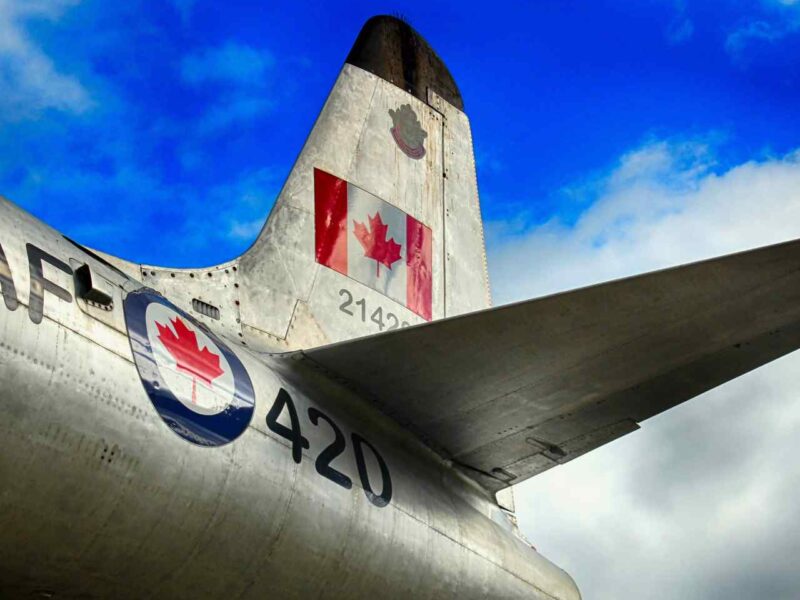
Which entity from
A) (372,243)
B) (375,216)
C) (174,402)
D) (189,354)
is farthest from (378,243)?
(174,402)

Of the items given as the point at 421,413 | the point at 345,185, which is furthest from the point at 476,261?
the point at 421,413

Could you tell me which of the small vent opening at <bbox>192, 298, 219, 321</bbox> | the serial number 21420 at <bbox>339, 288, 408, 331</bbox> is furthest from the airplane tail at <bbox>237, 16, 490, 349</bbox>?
the small vent opening at <bbox>192, 298, 219, 321</bbox>

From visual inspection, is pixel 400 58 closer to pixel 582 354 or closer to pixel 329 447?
pixel 582 354

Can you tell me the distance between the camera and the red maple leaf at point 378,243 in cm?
709

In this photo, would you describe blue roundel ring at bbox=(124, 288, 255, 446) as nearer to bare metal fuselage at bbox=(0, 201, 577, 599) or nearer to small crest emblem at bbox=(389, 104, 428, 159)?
bare metal fuselage at bbox=(0, 201, 577, 599)

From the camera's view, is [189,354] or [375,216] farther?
[375,216]

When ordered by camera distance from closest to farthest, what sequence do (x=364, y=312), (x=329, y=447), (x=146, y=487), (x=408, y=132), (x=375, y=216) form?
1. (x=146, y=487)
2. (x=329, y=447)
3. (x=364, y=312)
4. (x=375, y=216)
5. (x=408, y=132)

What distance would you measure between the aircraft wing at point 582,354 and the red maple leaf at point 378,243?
5.55 ft

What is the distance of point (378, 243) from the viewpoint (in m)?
7.21

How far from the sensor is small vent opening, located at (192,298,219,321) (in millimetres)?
5512

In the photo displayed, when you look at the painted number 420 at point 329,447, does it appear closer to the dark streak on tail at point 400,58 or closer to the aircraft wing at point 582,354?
the aircraft wing at point 582,354

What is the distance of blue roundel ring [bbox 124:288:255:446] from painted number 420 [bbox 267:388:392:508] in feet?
0.70

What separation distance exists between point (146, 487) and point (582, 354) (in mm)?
2352

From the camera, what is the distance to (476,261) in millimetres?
8469
